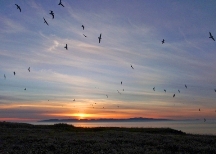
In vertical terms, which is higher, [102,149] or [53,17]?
[53,17]

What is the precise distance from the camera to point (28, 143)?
1171 inches

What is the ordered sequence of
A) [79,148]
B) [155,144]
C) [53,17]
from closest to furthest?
[53,17] < [79,148] < [155,144]

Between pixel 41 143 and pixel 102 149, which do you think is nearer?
pixel 102 149

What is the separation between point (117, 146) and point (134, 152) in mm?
3789

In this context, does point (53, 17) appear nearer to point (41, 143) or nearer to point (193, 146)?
point (41, 143)

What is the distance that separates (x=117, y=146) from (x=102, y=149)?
2861 mm

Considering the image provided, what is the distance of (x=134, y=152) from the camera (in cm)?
2655

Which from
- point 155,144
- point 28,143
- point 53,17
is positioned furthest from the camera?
point 155,144

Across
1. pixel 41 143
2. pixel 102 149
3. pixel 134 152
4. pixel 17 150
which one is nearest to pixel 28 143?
pixel 41 143

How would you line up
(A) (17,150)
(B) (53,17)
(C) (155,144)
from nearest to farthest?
(B) (53,17)
(A) (17,150)
(C) (155,144)

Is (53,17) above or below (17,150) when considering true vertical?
above

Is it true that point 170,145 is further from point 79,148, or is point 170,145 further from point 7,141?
point 7,141

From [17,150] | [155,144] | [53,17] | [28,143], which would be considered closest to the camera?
[53,17]

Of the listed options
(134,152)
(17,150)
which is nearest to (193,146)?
(134,152)
